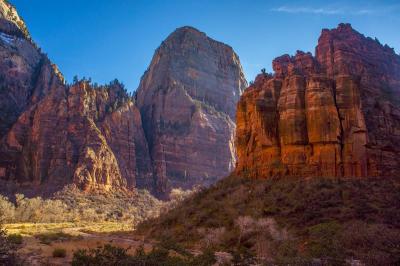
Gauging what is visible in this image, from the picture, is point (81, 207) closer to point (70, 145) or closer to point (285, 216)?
point (70, 145)

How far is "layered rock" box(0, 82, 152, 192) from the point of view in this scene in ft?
348

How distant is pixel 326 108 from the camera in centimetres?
5012

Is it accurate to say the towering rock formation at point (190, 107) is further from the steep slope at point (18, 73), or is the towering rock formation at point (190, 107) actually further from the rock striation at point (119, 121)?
the steep slope at point (18, 73)

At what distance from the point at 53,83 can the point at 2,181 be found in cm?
4052

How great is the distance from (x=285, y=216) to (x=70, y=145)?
264 feet

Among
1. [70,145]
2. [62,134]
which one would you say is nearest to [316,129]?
[70,145]

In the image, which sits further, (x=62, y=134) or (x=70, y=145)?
(x=62, y=134)

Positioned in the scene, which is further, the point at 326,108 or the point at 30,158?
the point at 30,158

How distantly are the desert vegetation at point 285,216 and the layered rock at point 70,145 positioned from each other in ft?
193

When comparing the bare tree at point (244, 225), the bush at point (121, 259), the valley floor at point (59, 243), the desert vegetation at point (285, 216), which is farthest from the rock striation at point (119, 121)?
the bush at point (121, 259)

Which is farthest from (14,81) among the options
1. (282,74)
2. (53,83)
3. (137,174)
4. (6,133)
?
(282,74)

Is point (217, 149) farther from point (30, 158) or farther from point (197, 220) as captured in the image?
point (197, 220)

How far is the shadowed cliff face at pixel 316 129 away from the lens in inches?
1913

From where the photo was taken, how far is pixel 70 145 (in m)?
110
